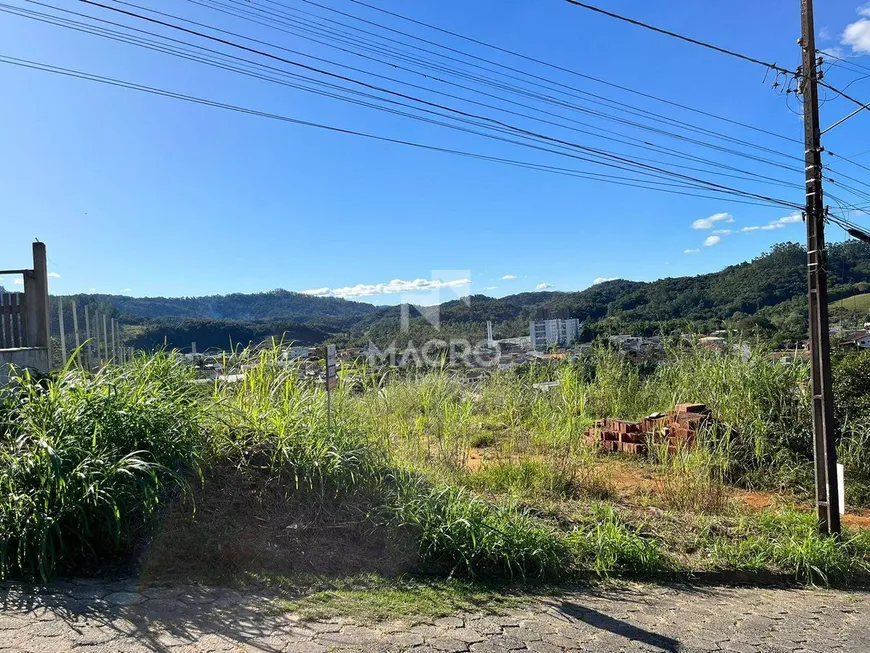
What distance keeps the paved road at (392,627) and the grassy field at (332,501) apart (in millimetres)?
239

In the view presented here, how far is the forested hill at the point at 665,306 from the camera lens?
36.0 ft

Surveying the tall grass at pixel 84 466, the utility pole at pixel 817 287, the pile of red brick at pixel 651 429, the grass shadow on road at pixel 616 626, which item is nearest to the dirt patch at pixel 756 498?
the pile of red brick at pixel 651 429

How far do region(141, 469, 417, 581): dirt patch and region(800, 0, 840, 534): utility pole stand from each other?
3931mm

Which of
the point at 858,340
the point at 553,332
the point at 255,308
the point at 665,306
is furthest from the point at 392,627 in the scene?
the point at 665,306

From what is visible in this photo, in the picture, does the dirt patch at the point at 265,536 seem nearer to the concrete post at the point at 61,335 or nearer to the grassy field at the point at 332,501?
the grassy field at the point at 332,501

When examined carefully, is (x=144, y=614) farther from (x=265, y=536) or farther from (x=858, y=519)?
(x=858, y=519)

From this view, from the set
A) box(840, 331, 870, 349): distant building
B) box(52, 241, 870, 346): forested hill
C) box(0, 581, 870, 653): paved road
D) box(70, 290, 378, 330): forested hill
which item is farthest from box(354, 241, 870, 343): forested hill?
box(0, 581, 870, 653): paved road

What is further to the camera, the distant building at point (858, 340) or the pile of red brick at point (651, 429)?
the distant building at point (858, 340)

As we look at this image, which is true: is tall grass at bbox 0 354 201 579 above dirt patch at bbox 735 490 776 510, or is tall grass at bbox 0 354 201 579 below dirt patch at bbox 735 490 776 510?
above

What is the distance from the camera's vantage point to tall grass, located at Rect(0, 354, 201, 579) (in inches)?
120

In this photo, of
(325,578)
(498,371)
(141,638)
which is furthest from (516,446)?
(141,638)

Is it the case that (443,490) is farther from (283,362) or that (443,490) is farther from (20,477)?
(20,477)

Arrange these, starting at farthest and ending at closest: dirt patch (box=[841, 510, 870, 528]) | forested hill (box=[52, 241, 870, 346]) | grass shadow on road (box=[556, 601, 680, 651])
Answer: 1. forested hill (box=[52, 241, 870, 346])
2. dirt patch (box=[841, 510, 870, 528])
3. grass shadow on road (box=[556, 601, 680, 651])

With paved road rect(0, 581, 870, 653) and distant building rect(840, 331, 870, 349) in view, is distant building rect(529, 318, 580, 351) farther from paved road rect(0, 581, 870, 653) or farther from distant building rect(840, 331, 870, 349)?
paved road rect(0, 581, 870, 653)
